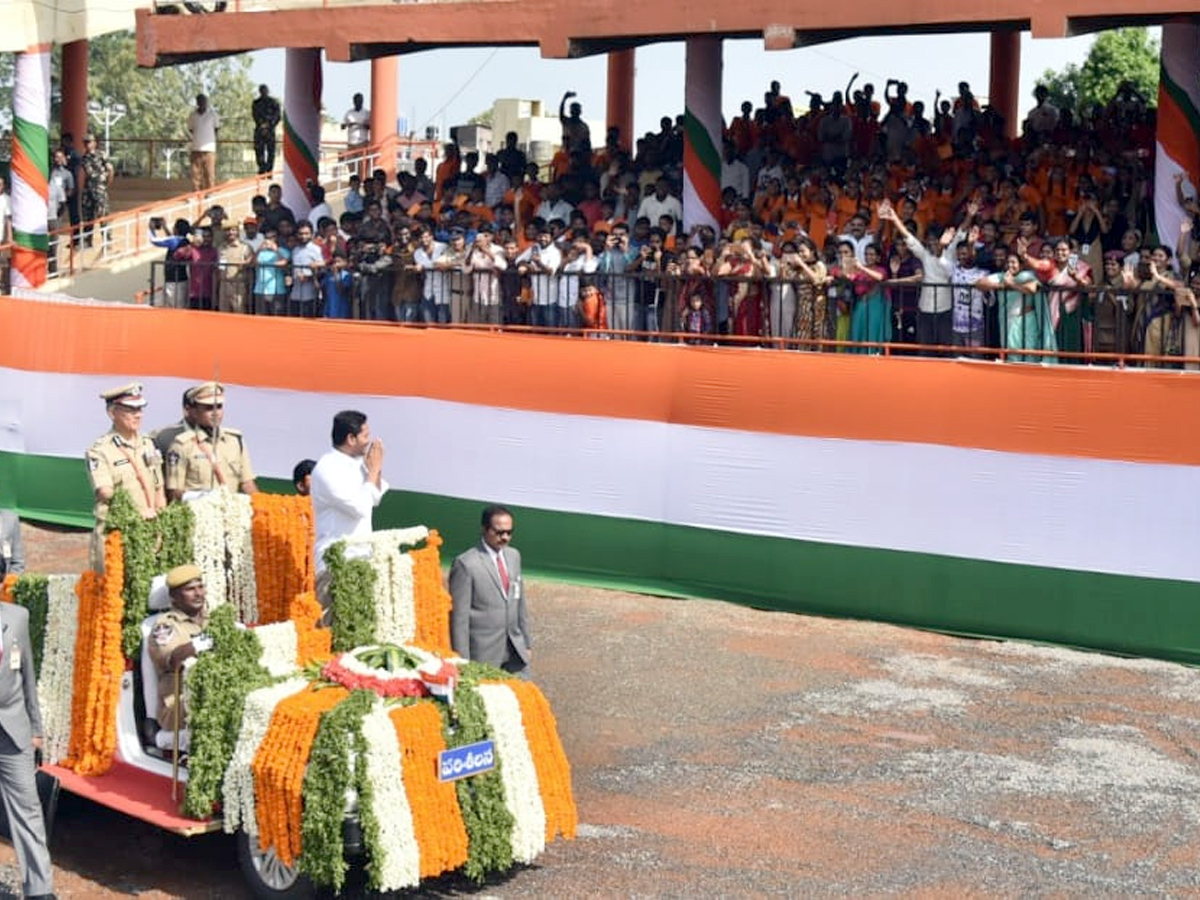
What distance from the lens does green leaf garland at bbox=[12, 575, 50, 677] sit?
10398mm

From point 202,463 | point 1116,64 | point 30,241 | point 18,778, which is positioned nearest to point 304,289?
point 30,241

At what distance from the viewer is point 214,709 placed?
30.3 ft

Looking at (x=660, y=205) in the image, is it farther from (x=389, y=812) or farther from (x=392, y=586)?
(x=389, y=812)

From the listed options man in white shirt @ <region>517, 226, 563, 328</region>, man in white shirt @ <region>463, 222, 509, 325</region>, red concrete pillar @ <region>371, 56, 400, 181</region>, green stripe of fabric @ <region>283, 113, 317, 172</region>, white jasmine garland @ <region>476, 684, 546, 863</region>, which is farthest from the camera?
red concrete pillar @ <region>371, 56, 400, 181</region>

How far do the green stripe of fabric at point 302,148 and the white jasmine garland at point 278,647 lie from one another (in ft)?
46.1

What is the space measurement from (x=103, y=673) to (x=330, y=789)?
5.91 ft

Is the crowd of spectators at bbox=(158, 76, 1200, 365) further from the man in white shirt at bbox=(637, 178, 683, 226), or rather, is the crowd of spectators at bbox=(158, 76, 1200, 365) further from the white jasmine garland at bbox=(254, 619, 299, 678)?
the white jasmine garland at bbox=(254, 619, 299, 678)

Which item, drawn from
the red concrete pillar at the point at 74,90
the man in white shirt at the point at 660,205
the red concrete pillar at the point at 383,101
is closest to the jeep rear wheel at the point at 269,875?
the man in white shirt at the point at 660,205

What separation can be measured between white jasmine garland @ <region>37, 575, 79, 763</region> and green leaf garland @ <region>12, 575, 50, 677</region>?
40 millimetres

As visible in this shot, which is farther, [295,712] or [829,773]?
[829,773]

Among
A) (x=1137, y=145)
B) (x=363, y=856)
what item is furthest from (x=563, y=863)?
(x=1137, y=145)

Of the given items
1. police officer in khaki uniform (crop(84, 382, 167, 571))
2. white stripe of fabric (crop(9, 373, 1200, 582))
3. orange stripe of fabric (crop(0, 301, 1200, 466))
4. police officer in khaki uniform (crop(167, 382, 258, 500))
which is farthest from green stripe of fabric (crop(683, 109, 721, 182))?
police officer in khaki uniform (crop(84, 382, 167, 571))

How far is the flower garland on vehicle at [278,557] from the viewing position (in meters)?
10.8

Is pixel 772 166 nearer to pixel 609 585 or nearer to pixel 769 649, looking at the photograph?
pixel 609 585
